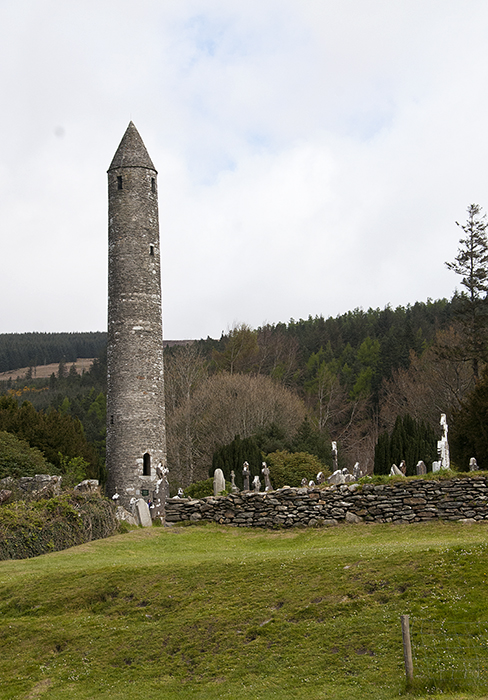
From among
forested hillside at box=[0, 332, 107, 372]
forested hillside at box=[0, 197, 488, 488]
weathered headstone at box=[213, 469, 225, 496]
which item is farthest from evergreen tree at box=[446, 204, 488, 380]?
forested hillside at box=[0, 332, 107, 372]

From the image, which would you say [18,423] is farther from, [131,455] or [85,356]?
[85,356]

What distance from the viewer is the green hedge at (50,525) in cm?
1606

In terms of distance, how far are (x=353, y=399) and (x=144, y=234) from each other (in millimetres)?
44771

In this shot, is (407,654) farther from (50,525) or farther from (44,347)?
(44,347)

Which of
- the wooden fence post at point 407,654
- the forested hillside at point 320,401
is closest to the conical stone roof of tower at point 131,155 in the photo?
the forested hillside at point 320,401

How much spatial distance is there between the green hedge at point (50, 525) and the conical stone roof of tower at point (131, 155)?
65.0 feet

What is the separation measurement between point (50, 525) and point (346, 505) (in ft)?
23.4

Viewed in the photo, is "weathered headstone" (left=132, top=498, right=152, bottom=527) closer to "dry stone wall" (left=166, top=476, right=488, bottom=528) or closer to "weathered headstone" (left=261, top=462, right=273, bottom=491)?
"dry stone wall" (left=166, top=476, right=488, bottom=528)

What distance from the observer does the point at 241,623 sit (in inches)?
374

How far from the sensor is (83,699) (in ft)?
27.8

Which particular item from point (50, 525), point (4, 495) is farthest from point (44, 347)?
point (50, 525)

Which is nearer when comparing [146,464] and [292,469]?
[292,469]

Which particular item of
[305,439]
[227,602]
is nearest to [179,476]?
[305,439]

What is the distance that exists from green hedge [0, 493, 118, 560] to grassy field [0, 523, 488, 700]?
3.30 meters
